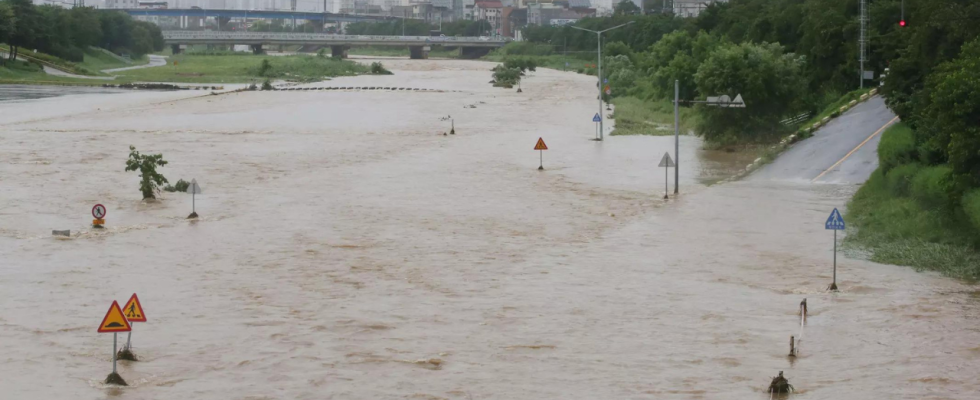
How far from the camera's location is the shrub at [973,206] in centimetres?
2972

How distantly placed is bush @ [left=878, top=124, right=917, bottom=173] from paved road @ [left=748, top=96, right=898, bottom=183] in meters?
2.71

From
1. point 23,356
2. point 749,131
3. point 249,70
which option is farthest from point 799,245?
point 249,70

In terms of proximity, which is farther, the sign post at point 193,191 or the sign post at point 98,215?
the sign post at point 193,191

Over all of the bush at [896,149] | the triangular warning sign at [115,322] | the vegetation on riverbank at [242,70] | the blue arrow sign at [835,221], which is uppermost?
the vegetation on riverbank at [242,70]

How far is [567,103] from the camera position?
95688mm

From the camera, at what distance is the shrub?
2972 centimetres

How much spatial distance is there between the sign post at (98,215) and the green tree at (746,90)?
33.6 metres

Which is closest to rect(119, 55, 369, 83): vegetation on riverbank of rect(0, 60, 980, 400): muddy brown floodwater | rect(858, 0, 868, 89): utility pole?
rect(858, 0, 868, 89): utility pole

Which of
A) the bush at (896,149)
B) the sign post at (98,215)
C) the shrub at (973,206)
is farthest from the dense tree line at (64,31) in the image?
the shrub at (973,206)

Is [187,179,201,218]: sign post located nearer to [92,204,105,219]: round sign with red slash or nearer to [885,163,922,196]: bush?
[92,204,105,219]: round sign with red slash

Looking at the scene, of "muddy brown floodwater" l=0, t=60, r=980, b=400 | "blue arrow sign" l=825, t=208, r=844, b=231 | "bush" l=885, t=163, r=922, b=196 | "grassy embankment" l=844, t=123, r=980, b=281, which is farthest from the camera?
"bush" l=885, t=163, r=922, b=196

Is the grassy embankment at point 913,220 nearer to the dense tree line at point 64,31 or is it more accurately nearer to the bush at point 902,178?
the bush at point 902,178

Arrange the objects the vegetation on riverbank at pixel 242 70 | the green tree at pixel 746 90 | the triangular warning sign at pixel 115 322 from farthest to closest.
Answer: the vegetation on riverbank at pixel 242 70 → the green tree at pixel 746 90 → the triangular warning sign at pixel 115 322

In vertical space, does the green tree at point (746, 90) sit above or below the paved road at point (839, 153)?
above
